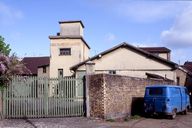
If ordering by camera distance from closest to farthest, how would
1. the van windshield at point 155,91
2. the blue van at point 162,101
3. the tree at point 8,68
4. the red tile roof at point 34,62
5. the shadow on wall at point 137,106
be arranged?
the tree at point 8,68 < the blue van at point 162,101 < the van windshield at point 155,91 < the shadow on wall at point 137,106 < the red tile roof at point 34,62

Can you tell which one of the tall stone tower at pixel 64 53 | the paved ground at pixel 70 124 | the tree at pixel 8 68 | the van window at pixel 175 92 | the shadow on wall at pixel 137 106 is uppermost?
the tall stone tower at pixel 64 53

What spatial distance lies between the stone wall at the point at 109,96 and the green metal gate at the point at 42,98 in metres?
0.72

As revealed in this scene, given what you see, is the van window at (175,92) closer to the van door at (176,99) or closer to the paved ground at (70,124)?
the van door at (176,99)

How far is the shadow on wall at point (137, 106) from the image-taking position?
25.1 m

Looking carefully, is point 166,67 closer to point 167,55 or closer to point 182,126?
point 167,55

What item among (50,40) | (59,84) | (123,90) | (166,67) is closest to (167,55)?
(166,67)

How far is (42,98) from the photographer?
2084 centimetres

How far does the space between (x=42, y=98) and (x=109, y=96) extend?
12.1ft

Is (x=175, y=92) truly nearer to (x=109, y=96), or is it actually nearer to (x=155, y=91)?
(x=155, y=91)

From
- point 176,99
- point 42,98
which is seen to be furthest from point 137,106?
point 42,98

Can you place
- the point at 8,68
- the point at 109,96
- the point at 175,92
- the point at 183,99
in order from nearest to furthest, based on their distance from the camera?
the point at 8,68 → the point at 109,96 → the point at 175,92 → the point at 183,99

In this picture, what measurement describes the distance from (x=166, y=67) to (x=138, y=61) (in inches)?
114

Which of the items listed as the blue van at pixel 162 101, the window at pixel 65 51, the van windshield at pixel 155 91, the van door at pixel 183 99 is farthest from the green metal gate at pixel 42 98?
the window at pixel 65 51

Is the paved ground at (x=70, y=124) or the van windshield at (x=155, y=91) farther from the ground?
the van windshield at (x=155, y=91)
